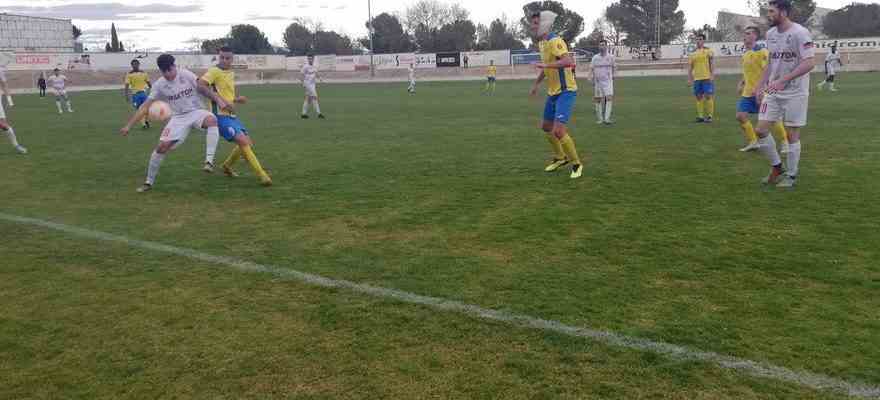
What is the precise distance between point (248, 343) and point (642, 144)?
10.3 m

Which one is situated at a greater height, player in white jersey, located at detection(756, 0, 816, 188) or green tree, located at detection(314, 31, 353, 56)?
green tree, located at detection(314, 31, 353, 56)

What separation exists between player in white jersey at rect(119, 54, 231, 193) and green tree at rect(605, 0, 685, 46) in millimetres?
98321

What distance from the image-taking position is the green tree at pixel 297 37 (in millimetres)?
107562

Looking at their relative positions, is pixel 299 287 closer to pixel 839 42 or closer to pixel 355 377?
pixel 355 377

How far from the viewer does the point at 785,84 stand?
788 centimetres

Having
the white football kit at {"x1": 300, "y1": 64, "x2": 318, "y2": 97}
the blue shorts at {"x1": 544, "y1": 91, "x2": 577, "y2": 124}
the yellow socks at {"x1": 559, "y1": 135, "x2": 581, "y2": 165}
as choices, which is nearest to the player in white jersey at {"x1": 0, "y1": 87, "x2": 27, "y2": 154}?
the white football kit at {"x1": 300, "y1": 64, "x2": 318, "y2": 97}

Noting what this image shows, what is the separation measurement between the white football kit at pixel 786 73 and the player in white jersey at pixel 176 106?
24.4 ft

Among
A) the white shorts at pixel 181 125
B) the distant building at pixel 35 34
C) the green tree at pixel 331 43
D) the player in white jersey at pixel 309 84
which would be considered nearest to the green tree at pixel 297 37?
the green tree at pixel 331 43

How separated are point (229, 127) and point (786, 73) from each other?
303 inches

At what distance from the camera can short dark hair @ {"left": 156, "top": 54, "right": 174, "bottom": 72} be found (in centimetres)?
897

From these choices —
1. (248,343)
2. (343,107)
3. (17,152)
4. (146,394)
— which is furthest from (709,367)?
(343,107)

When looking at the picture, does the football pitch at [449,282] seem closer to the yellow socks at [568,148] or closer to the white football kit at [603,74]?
the yellow socks at [568,148]

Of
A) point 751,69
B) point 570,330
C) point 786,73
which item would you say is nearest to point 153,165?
point 570,330

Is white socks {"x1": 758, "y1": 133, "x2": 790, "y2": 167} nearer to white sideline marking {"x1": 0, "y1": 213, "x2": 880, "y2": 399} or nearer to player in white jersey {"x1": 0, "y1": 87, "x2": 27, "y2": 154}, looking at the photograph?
white sideline marking {"x1": 0, "y1": 213, "x2": 880, "y2": 399}
